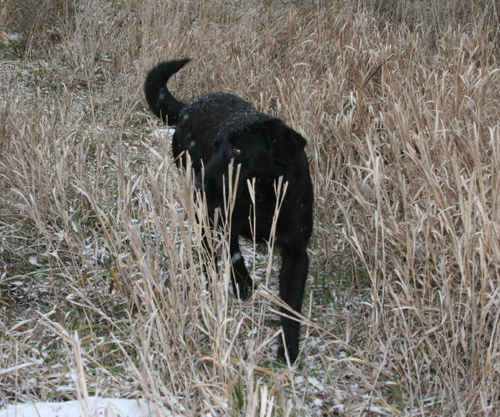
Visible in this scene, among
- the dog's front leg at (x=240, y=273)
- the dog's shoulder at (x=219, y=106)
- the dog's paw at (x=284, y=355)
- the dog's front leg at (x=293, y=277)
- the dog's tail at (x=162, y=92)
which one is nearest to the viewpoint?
the dog's paw at (x=284, y=355)

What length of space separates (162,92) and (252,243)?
3.40 feet

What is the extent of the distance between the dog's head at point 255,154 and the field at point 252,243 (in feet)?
0.62

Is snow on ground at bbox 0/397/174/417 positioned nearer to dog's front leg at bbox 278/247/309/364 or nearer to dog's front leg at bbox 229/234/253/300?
dog's front leg at bbox 278/247/309/364

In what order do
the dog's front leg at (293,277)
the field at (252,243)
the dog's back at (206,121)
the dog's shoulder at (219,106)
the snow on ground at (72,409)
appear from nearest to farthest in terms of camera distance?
the snow on ground at (72,409), the field at (252,243), the dog's front leg at (293,277), the dog's back at (206,121), the dog's shoulder at (219,106)

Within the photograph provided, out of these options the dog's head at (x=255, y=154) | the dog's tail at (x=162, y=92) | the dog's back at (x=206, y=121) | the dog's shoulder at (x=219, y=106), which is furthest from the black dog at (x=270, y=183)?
the dog's tail at (x=162, y=92)

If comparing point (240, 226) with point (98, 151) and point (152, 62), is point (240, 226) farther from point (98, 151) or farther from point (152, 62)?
point (152, 62)

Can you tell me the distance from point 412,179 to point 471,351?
3.11 feet

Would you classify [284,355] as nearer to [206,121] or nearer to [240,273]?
[240,273]

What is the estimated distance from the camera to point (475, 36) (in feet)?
14.8

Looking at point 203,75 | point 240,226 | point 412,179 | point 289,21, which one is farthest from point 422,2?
point 240,226

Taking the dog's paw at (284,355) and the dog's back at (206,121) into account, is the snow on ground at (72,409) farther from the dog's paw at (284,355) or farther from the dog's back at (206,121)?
the dog's back at (206,121)

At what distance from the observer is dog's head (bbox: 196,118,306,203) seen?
2.58 m

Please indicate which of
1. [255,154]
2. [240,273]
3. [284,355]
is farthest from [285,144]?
[284,355]

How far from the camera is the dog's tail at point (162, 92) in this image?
138 inches
